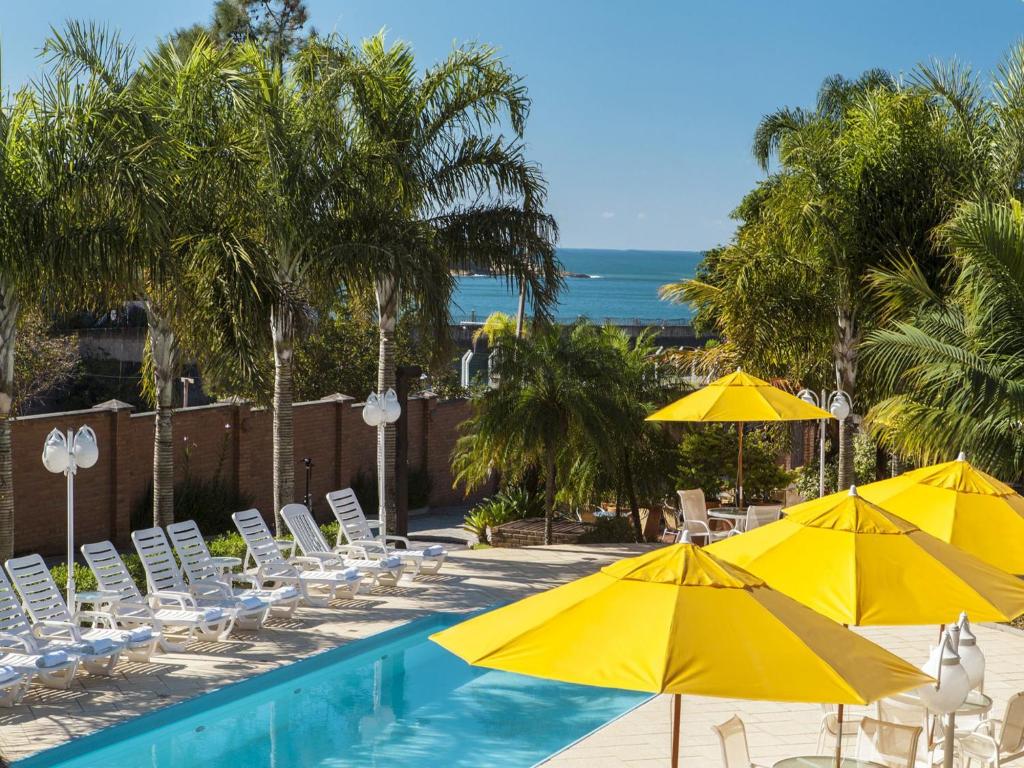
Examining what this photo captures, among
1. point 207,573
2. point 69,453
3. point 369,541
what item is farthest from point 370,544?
point 69,453

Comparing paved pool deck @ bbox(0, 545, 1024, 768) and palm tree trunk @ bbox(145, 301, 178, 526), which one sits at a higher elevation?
palm tree trunk @ bbox(145, 301, 178, 526)

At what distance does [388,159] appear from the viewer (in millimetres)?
16188

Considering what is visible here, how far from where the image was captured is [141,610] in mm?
11961

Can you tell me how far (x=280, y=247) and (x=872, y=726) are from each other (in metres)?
10.4

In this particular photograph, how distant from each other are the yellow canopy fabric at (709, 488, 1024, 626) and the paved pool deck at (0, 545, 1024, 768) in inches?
86.1

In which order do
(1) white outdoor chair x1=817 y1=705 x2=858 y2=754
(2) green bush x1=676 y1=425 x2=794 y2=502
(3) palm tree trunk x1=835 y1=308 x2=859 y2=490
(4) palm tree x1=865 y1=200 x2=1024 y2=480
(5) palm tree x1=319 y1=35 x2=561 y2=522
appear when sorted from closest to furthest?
(1) white outdoor chair x1=817 y1=705 x2=858 y2=754, (4) palm tree x1=865 y1=200 x2=1024 y2=480, (5) palm tree x1=319 y1=35 x2=561 y2=522, (3) palm tree trunk x1=835 y1=308 x2=859 y2=490, (2) green bush x1=676 y1=425 x2=794 y2=502

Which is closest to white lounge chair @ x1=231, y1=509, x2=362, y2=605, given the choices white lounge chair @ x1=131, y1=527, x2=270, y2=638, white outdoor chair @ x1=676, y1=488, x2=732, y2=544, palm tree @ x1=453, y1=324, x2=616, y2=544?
white lounge chair @ x1=131, y1=527, x2=270, y2=638

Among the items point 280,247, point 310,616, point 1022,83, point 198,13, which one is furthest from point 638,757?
point 198,13

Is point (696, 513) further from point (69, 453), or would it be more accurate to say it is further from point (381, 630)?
point (69, 453)

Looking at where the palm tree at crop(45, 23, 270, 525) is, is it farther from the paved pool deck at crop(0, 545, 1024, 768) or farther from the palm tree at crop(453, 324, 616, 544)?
the palm tree at crop(453, 324, 616, 544)

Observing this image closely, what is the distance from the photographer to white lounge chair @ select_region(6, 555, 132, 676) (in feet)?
35.1

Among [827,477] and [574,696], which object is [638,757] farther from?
[827,477]

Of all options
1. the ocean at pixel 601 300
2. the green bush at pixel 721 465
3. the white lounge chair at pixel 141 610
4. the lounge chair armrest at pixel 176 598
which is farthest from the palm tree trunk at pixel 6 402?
the ocean at pixel 601 300

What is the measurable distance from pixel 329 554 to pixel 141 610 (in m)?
3.25
